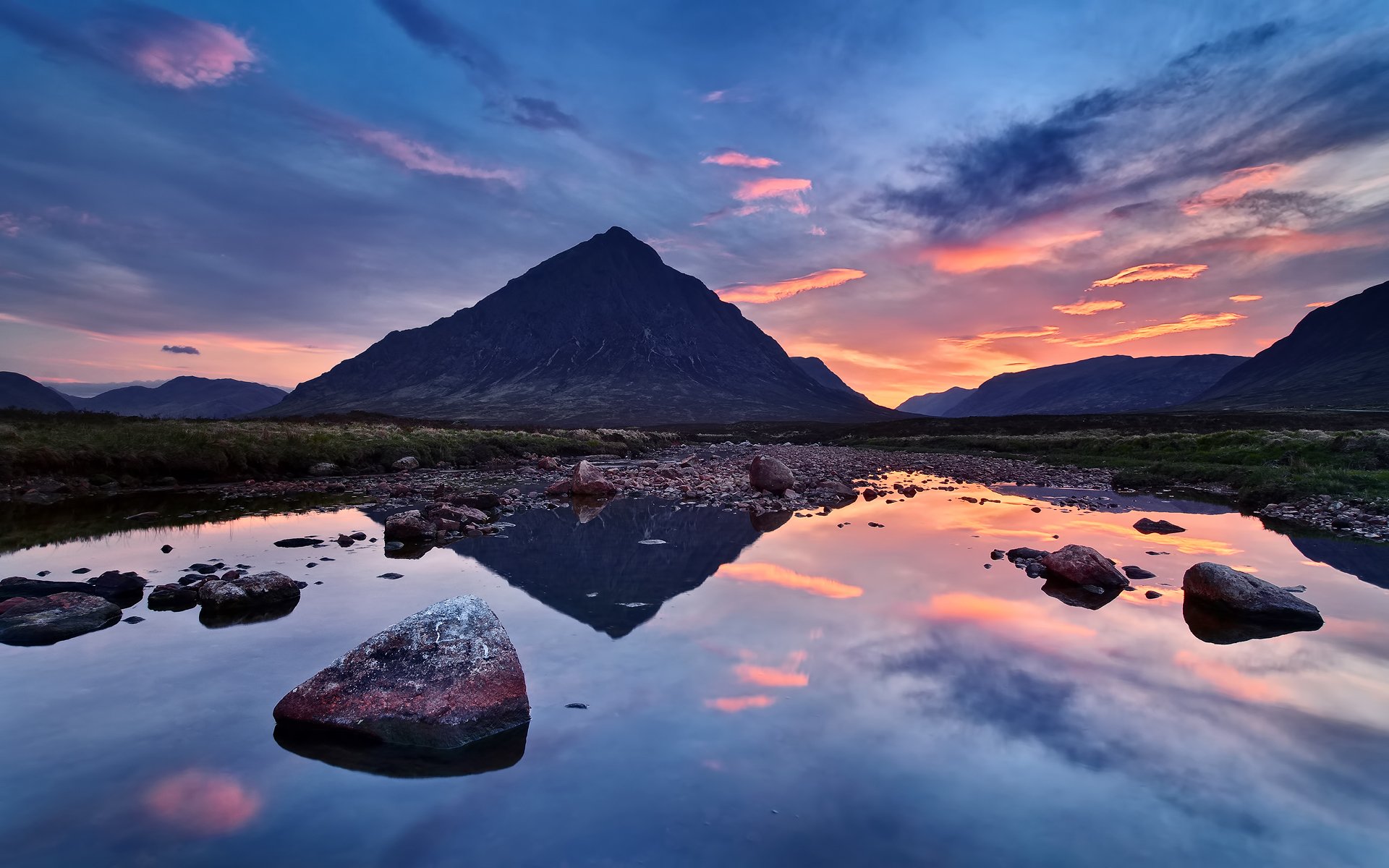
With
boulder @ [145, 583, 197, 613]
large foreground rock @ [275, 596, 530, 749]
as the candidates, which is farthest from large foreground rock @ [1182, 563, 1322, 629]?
boulder @ [145, 583, 197, 613]

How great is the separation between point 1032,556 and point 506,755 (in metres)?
12.3

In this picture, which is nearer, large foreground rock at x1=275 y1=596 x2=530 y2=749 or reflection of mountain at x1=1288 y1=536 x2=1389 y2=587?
large foreground rock at x1=275 y1=596 x2=530 y2=749

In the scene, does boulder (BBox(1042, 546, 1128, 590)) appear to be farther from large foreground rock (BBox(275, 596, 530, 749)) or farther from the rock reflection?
the rock reflection

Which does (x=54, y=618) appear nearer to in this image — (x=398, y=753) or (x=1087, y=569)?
(x=398, y=753)

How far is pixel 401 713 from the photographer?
6.24 m

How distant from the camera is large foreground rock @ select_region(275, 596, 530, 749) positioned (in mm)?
6223

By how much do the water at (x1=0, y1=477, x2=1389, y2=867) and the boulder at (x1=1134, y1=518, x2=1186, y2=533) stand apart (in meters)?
5.44

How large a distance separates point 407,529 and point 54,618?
6.91 meters

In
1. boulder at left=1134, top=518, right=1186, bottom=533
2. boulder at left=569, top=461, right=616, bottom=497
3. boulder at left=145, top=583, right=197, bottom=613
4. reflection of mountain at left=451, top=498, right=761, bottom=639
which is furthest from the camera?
boulder at left=569, top=461, right=616, bottom=497

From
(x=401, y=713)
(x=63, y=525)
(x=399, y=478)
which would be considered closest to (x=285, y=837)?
(x=401, y=713)

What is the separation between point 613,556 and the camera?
47.2 ft

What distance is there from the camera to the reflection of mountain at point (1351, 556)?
1279 centimetres

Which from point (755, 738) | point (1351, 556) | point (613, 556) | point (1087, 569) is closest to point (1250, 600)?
point (1087, 569)

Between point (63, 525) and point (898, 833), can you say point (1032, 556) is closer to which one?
point (898, 833)
